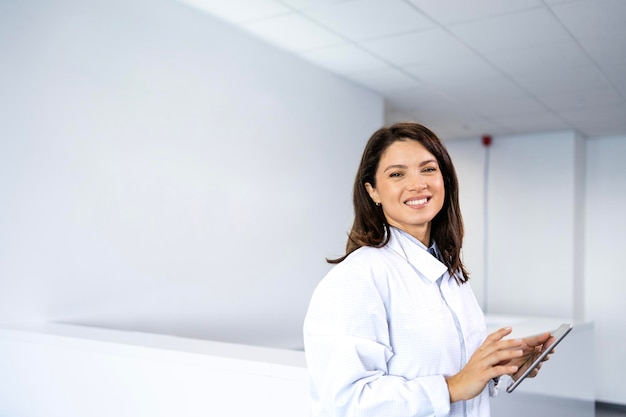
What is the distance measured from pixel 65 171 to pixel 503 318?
3.00 meters

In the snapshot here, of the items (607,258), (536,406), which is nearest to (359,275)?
(536,406)

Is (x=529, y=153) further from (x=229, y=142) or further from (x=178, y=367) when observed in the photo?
(x=178, y=367)

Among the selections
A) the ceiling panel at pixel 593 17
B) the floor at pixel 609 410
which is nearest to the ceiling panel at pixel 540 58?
the ceiling panel at pixel 593 17

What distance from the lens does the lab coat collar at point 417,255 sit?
1172 mm

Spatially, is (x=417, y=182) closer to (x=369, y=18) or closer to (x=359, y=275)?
(x=359, y=275)

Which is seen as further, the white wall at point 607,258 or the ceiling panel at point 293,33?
the white wall at point 607,258

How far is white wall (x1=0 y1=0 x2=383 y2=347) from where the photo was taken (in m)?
2.66

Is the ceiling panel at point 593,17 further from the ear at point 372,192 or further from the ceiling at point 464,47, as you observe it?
the ear at point 372,192

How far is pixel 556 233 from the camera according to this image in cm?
664

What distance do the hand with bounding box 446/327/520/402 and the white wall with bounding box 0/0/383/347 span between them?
216cm

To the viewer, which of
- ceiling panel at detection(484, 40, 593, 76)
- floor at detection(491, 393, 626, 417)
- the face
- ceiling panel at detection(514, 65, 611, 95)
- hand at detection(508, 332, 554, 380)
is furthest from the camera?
ceiling panel at detection(514, 65, 611, 95)

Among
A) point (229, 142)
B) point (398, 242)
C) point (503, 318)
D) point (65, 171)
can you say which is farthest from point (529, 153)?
point (398, 242)

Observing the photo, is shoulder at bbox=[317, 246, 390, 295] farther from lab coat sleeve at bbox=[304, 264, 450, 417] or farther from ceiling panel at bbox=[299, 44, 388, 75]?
ceiling panel at bbox=[299, 44, 388, 75]

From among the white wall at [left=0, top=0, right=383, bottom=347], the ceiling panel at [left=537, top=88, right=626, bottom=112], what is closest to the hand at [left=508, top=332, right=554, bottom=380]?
the white wall at [left=0, top=0, right=383, bottom=347]
